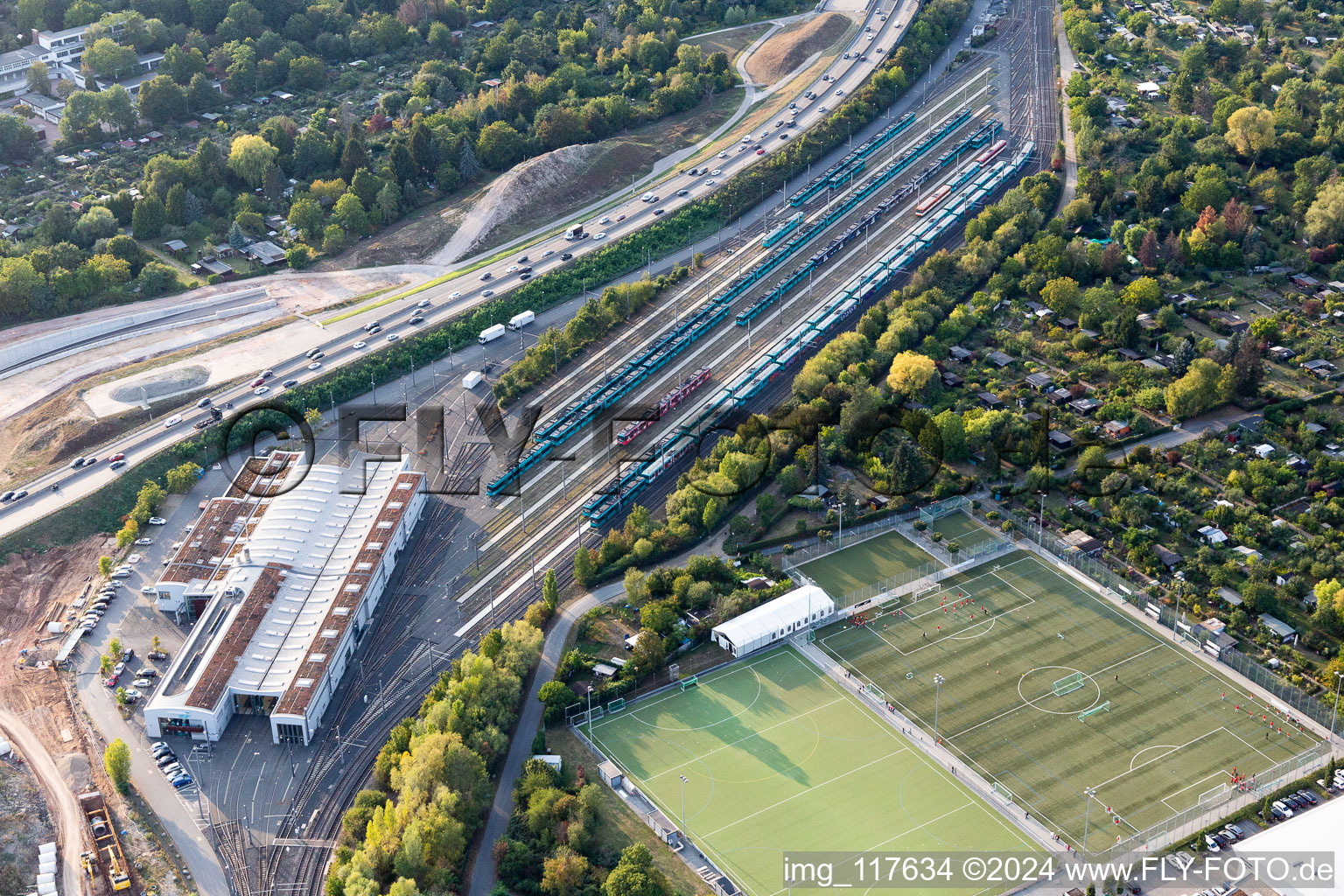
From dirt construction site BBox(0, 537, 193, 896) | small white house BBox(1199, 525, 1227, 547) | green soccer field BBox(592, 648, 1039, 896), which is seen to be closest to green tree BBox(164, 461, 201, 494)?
dirt construction site BBox(0, 537, 193, 896)

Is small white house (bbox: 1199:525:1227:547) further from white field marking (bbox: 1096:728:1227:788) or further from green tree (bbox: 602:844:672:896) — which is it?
green tree (bbox: 602:844:672:896)

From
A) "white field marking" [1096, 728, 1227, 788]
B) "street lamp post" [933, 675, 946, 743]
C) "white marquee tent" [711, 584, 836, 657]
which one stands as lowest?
"white field marking" [1096, 728, 1227, 788]

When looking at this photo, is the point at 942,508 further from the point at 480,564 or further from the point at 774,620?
the point at 480,564

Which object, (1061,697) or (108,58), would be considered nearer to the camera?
(1061,697)

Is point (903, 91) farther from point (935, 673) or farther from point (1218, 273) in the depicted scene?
point (935, 673)

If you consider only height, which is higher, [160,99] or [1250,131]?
[160,99]

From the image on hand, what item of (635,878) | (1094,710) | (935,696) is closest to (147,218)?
(935,696)

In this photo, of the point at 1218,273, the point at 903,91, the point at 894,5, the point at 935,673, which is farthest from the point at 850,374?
the point at 894,5
